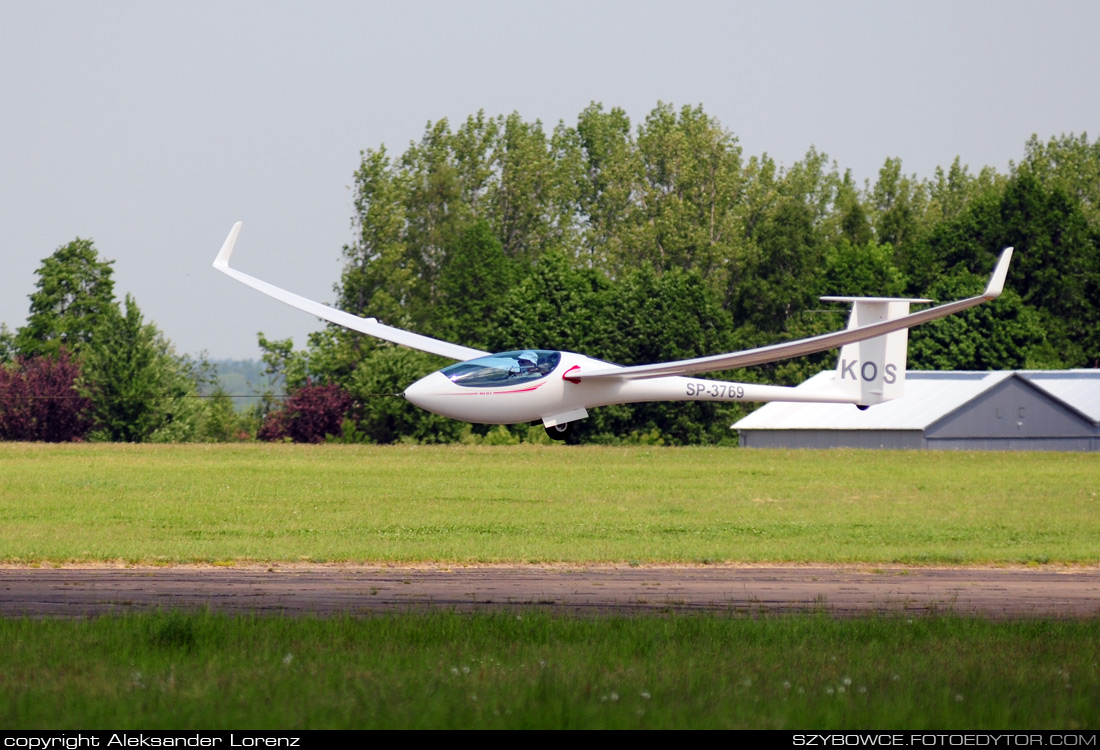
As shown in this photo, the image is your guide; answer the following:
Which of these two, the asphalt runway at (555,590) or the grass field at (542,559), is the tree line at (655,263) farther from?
the asphalt runway at (555,590)

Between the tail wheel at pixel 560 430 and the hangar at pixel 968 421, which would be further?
the hangar at pixel 968 421

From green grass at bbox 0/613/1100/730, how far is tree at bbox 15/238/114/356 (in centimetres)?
10038

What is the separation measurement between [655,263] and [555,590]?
3970 inches

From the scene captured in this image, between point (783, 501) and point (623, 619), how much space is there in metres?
38.3

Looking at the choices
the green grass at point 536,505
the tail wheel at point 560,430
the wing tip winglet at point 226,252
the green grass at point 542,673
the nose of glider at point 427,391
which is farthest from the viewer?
the green grass at point 536,505

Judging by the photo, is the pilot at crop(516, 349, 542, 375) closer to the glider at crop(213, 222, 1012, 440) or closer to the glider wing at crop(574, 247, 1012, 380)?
the glider at crop(213, 222, 1012, 440)

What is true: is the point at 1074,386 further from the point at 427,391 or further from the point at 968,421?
the point at 427,391

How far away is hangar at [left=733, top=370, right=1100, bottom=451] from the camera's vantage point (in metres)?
96.4

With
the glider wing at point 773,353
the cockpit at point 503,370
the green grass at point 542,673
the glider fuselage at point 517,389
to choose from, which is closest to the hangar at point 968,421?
the green grass at point 542,673

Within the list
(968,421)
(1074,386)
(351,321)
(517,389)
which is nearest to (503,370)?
(517,389)

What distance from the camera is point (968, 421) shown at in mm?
97062

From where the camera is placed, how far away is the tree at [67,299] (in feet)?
373

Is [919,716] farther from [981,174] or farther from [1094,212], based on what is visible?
[981,174]

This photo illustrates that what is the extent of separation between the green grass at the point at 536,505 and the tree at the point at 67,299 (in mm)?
44834
